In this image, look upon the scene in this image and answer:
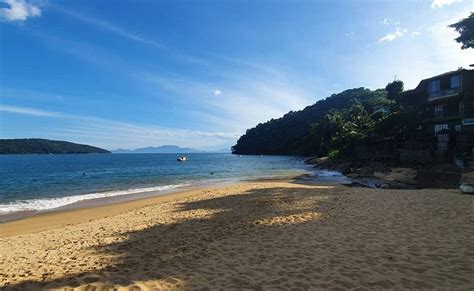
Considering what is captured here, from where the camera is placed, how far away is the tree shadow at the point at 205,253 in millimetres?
6445

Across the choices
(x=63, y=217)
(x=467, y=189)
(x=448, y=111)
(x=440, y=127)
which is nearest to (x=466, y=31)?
(x=448, y=111)

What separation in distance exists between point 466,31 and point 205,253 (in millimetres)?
29797

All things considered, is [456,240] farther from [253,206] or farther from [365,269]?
[253,206]

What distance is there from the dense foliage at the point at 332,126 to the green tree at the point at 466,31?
18044mm

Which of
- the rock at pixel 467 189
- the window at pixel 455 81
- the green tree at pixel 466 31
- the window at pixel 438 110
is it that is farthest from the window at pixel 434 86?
the rock at pixel 467 189

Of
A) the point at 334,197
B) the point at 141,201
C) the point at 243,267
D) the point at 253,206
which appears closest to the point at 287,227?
the point at 243,267

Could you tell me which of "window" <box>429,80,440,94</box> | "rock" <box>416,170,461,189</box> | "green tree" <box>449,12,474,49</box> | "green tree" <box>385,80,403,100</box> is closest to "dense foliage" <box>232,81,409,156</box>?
"green tree" <box>385,80,403,100</box>

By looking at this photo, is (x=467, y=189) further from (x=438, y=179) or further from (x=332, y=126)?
(x=332, y=126)

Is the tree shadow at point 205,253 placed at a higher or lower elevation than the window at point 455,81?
lower

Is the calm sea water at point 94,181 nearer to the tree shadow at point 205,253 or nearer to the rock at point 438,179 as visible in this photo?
the tree shadow at point 205,253

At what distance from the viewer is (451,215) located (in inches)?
455

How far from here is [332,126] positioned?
89250mm

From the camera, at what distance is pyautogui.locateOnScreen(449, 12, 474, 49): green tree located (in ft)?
89.4

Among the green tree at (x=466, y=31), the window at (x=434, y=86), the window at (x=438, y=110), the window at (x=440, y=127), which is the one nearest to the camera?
the green tree at (x=466, y=31)
